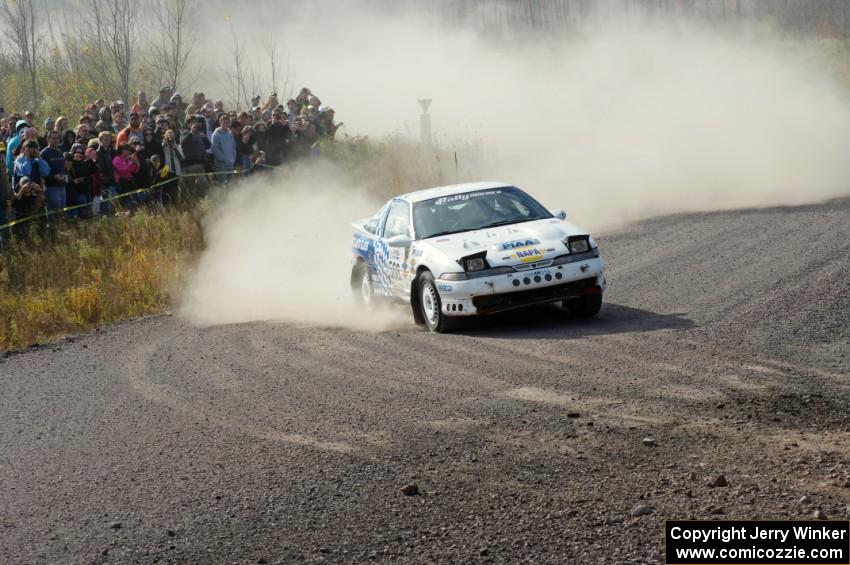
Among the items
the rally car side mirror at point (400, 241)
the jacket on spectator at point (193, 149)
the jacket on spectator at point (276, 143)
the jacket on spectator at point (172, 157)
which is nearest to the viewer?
the rally car side mirror at point (400, 241)

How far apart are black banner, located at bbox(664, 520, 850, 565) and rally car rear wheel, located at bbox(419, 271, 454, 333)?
6342 millimetres

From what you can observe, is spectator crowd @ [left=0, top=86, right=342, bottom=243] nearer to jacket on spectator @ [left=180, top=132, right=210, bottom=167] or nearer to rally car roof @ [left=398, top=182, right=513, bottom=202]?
jacket on spectator @ [left=180, top=132, right=210, bottom=167]

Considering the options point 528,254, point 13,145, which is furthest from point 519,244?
point 13,145

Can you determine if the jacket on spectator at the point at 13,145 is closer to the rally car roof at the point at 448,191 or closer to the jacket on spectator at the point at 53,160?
the jacket on spectator at the point at 53,160

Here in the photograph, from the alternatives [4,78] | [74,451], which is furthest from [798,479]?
[4,78]

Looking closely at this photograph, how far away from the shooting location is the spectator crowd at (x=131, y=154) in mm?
17109

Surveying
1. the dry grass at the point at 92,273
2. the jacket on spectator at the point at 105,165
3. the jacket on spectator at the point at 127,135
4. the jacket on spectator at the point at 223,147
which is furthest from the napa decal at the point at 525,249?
the jacket on spectator at the point at 223,147

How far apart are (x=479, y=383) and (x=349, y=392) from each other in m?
1.09

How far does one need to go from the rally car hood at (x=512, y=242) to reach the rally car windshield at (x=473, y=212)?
195 mm

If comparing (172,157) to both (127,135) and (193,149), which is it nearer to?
(193,149)

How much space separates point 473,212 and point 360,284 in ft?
6.95

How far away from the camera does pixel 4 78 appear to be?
33.2 m

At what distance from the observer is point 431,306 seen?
40.1 feet

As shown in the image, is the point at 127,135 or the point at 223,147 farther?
the point at 223,147
